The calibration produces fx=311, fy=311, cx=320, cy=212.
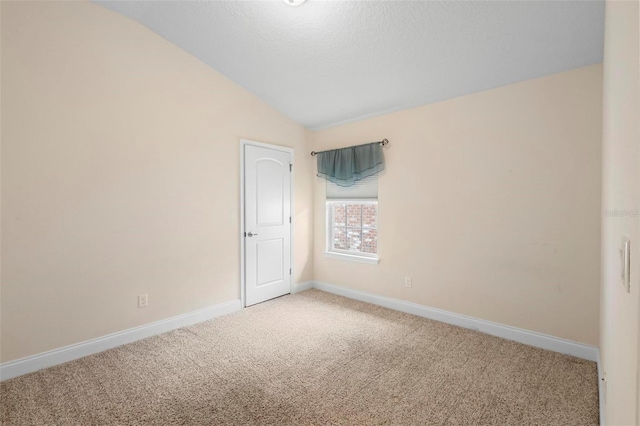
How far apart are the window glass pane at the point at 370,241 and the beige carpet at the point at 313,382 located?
116cm

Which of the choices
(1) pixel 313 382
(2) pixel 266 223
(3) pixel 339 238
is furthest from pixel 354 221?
(1) pixel 313 382

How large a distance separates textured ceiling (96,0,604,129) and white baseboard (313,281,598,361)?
2.31 meters

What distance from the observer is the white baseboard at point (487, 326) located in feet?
8.59

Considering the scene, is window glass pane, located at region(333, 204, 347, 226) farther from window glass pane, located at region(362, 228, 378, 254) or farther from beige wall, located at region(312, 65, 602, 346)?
beige wall, located at region(312, 65, 602, 346)

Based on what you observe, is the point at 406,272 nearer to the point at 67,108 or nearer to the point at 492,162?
the point at 492,162

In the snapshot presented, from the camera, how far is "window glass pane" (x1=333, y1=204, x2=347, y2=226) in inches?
175

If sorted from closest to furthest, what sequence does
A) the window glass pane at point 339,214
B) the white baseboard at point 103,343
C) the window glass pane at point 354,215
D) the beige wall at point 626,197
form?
1. the beige wall at point 626,197
2. the white baseboard at point 103,343
3. the window glass pane at point 354,215
4. the window glass pane at point 339,214

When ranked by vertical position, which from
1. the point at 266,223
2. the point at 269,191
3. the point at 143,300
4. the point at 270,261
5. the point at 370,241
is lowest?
the point at 143,300

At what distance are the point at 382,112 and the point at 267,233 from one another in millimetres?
2124

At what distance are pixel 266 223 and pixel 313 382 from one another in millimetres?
2242

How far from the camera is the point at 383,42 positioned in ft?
8.71

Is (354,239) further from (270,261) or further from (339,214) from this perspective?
(270,261)

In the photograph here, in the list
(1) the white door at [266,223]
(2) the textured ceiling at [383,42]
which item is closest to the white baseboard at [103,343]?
(1) the white door at [266,223]

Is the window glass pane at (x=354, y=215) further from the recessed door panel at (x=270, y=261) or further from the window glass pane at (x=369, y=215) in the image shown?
the recessed door panel at (x=270, y=261)
